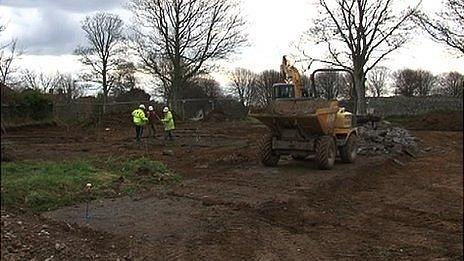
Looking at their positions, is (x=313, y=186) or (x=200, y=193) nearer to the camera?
(x=200, y=193)

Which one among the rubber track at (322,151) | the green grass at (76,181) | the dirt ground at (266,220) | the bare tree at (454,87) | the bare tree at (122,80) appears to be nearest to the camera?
the bare tree at (454,87)

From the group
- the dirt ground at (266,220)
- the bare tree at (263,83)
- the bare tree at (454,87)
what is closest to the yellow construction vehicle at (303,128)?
the dirt ground at (266,220)

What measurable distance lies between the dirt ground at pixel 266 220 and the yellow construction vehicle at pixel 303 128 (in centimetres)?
59

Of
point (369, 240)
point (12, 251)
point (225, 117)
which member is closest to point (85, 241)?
point (12, 251)

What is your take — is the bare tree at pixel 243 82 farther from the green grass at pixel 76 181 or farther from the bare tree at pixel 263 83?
the green grass at pixel 76 181

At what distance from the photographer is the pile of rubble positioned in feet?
61.0

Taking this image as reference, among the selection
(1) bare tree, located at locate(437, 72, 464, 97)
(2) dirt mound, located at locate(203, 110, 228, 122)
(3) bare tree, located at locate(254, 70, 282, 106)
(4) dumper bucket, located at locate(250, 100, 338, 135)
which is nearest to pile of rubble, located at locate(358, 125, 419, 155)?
(4) dumper bucket, located at locate(250, 100, 338, 135)

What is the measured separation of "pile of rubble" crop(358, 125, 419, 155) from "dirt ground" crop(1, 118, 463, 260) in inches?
163

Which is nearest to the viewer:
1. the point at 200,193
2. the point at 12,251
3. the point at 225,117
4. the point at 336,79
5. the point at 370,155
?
the point at 12,251

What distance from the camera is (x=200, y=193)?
11.0 m

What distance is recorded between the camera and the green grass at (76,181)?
8.98 meters

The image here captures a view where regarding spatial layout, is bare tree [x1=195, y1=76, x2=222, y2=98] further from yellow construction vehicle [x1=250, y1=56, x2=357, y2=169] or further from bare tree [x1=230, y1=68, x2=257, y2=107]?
yellow construction vehicle [x1=250, y1=56, x2=357, y2=169]

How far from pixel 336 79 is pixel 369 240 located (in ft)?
42.2

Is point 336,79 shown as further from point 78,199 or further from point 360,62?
point 360,62
